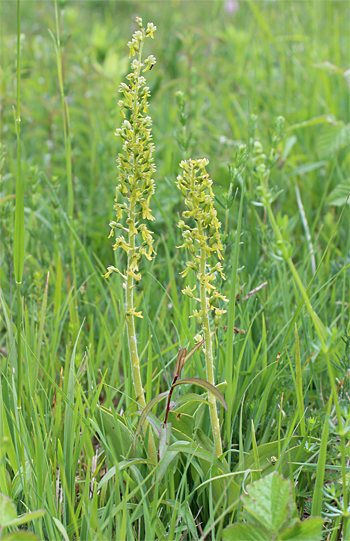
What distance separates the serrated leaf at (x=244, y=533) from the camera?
117cm

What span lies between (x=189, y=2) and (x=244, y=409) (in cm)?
1030

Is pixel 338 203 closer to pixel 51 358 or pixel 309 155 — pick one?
pixel 309 155

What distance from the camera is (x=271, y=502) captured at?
118 centimetres

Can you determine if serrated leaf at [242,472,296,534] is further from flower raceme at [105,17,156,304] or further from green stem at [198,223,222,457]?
flower raceme at [105,17,156,304]

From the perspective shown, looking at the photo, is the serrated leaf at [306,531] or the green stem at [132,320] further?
the green stem at [132,320]

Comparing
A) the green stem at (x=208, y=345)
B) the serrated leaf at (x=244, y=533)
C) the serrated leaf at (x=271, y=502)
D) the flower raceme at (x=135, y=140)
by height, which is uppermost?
the flower raceme at (x=135, y=140)

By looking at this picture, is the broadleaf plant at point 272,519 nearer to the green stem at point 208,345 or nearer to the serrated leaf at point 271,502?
the serrated leaf at point 271,502

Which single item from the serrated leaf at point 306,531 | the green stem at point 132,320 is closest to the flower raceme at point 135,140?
the green stem at point 132,320

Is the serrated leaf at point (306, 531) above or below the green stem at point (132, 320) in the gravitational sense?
below

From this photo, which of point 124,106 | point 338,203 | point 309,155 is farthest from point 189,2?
point 124,106

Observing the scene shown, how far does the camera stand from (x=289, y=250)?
42.8 inches

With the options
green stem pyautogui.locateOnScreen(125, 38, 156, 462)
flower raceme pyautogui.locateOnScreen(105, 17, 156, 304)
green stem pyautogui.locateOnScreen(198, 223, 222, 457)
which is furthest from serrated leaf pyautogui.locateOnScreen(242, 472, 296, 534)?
flower raceme pyautogui.locateOnScreen(105, 17, 156, 304)

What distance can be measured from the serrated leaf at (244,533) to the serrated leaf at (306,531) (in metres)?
0.05

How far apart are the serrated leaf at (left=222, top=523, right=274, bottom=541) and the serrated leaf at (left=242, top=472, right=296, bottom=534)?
0.02 meters
